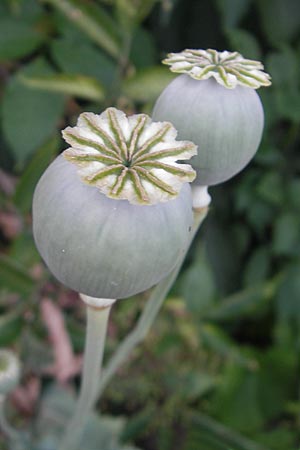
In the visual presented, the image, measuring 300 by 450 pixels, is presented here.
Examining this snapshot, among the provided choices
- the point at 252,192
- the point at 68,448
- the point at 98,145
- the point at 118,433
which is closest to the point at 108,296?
the point at 98,145

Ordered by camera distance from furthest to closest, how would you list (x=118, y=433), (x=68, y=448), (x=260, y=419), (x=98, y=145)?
(x=260, y=419) < (x=118, y=433) < (x=68, y=448) < (x=98, y=145)

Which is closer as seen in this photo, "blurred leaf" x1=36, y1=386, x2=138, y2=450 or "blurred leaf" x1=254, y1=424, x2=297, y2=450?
"blurred leaf" x1=36, y1=386, x2=138, y2=450

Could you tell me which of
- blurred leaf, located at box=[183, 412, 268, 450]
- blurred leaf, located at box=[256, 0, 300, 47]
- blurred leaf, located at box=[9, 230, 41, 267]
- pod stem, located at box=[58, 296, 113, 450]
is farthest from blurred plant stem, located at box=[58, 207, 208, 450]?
blurred leaf, located at box=[256, 0, 300, 47]

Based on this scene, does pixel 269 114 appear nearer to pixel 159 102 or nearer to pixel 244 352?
pixel 244 352

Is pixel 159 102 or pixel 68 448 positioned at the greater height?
pixel 159 102

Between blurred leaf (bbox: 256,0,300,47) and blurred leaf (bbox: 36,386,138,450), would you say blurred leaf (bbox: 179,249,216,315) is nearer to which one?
blurred leaf (bbox: 36,386,138,450)

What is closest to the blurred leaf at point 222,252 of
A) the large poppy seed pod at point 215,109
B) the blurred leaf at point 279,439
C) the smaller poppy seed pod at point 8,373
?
the blurred leaf at point 279,439
